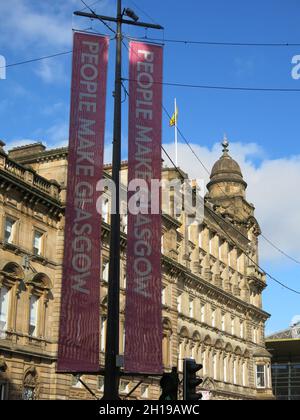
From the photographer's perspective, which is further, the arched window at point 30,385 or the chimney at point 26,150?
the chimney at point 26,150

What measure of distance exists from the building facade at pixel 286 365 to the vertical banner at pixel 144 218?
7175cm

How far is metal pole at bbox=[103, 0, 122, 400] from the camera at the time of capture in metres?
13.6

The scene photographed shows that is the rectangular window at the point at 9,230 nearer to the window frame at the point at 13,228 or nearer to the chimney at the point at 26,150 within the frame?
the window frame at the point at 13,228

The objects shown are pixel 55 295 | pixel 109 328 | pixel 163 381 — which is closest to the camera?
pixel 163 381

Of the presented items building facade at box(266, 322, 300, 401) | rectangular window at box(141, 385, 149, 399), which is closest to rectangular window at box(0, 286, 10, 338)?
rectangular window at box(141, 385, 149, 399)

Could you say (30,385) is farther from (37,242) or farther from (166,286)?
(166,286)

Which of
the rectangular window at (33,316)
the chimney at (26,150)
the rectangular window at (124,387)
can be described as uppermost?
the chimney at (26,150)

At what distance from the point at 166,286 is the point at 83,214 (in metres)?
32.6

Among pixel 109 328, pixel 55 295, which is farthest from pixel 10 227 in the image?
pixel 109 328

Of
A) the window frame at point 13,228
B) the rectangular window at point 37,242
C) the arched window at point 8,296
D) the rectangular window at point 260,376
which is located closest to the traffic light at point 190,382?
the arched window at point 8,296

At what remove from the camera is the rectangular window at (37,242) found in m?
36.4
